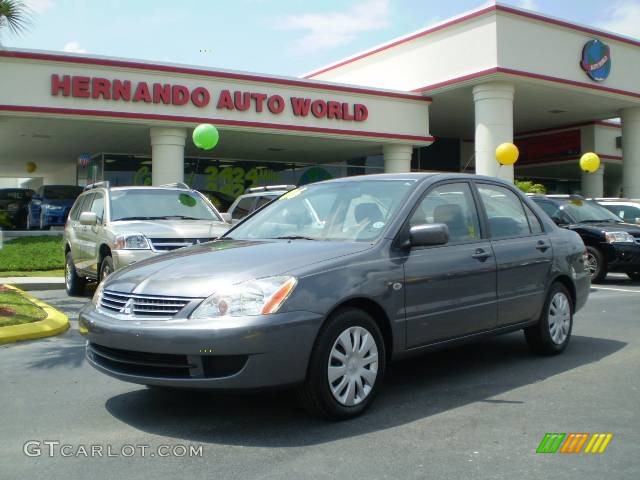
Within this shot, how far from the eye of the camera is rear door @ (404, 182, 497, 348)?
4965mm

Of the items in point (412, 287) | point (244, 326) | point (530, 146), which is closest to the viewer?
point (244, 326)

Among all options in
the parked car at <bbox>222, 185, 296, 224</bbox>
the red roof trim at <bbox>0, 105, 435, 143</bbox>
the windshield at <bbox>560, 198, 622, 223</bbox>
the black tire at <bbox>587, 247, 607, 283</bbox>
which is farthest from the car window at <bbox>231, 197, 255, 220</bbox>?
the red roof trim at <bbox>0, 105, 435, 143</bbox>

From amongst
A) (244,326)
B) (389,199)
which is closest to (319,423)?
(244,326)

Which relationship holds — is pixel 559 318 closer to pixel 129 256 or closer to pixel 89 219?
pixel 129 256

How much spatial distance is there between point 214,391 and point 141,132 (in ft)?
64.4

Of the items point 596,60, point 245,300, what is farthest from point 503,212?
point 596,60

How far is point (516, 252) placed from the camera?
5934 mm

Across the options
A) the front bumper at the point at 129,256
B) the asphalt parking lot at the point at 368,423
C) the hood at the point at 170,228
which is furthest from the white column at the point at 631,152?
the front bumper at the point at 129,256

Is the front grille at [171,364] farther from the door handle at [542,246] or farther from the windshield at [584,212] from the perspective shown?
the windshield at [584,212]

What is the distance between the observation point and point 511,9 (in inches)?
867

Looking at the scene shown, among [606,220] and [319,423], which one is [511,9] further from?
[319,423]

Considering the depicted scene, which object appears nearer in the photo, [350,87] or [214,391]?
[214,391]

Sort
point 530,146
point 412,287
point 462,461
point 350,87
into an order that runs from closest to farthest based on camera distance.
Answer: point 462,461 → point 412,287 → point 350,87 → point 530,146

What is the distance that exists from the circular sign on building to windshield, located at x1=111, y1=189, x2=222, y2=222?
17.7 m
